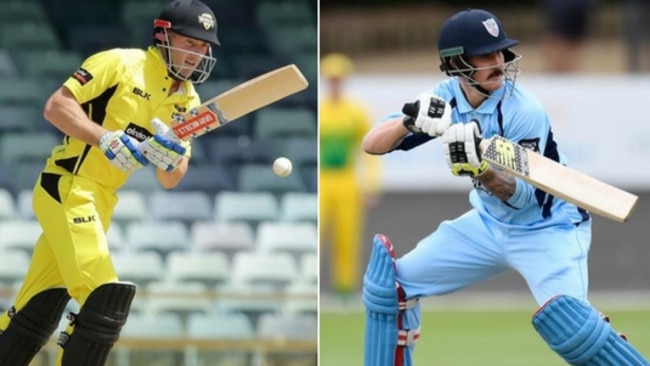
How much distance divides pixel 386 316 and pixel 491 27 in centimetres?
111

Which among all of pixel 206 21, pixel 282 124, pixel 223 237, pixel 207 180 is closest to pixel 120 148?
pixel 206 21

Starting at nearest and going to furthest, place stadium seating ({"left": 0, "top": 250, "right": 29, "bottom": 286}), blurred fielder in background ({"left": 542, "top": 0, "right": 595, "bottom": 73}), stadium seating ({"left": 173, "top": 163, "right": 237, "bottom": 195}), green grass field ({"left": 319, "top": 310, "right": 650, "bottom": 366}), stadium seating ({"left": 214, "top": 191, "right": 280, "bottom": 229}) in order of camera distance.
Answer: green grass field ({"left": 319, "top": 310, "right": 650, "bottom": 366}) < stadium seating ({"left": 0, "top": 250, "right": 29, "bottom": 286}) < stadium seating ({"left": 214, "top": 191, "right": 280, "bottom": 229}) < stadium seating ({"left": 173, "top": 163, "right": 237, "bottom": 195}) < blurred fielder in background ({"left": 542, "top": 0, "right": 595, "bottom": 73})

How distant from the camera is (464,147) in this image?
4.85 m

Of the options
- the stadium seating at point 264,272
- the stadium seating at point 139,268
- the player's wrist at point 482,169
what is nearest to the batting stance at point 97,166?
the player's wrist at point 482,169

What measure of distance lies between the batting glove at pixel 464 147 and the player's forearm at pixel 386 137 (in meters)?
0.28

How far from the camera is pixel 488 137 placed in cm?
509

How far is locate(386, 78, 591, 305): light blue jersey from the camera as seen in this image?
5094 mm

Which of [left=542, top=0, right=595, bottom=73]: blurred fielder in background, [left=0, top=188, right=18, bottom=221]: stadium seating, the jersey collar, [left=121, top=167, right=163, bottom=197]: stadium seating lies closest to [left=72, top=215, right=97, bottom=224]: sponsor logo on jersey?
the jersey collar

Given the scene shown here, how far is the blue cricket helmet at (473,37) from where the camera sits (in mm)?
5047

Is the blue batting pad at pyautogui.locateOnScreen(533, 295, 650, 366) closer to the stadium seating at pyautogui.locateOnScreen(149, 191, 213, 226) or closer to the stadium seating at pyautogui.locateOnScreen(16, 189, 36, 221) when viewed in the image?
the stadium seating at pyautogui.locateOnScreen(149, 191, 213, 226)

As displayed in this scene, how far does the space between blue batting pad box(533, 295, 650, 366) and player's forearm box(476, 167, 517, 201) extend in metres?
0.40

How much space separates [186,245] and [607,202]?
3.97m

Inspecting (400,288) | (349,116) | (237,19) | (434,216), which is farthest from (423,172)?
(400,288)

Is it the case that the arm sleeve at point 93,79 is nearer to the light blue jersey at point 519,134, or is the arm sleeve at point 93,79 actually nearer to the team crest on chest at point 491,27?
A: the light blue jersey at point 519,134
